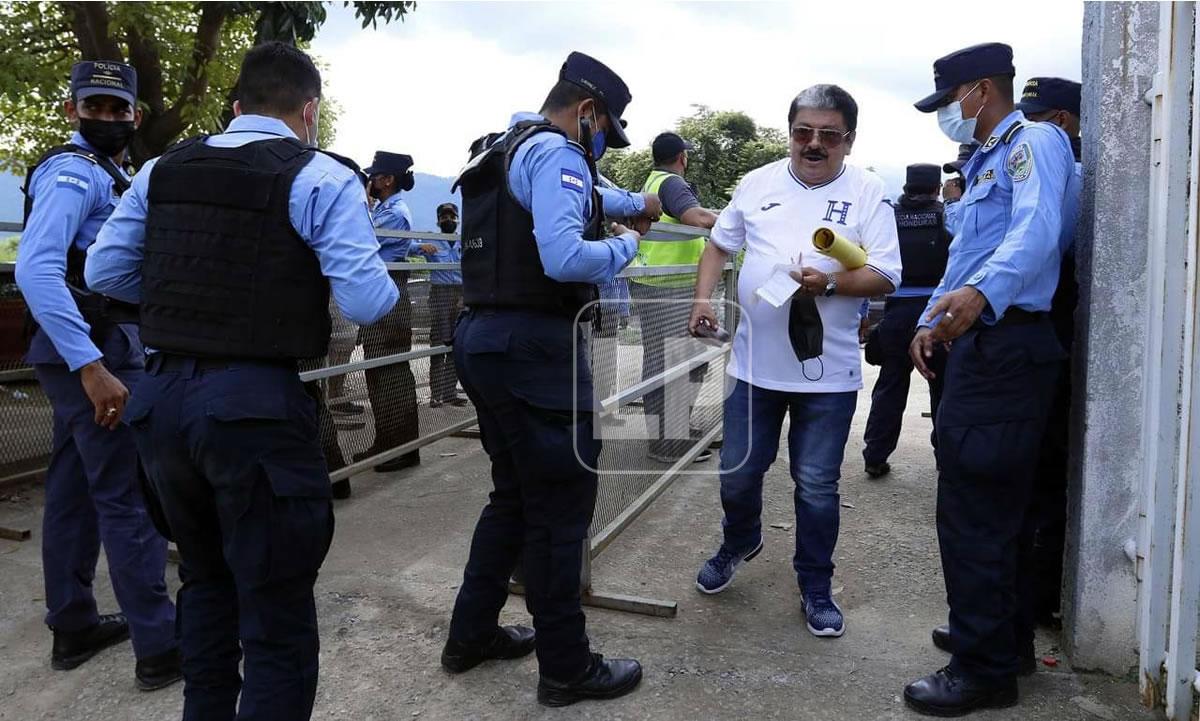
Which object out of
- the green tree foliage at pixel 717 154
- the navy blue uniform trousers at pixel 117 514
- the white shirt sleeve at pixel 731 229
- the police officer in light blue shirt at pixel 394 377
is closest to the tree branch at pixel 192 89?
the police officer in light blue shirt at pixel 394 377

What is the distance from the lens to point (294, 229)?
209 cm

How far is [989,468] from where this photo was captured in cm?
268

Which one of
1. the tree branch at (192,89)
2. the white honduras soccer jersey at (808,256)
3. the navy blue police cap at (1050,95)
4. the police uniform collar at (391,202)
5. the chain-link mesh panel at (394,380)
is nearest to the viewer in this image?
the white honduras soccer jersey at (808,256)

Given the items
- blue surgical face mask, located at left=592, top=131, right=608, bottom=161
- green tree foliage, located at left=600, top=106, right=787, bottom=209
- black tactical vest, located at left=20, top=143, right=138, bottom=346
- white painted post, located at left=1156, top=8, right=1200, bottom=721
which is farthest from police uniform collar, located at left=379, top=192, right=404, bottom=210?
green tree foliage, located at left=600, top=106, right=787, bottom=209

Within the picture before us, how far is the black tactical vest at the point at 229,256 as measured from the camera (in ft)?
6.76

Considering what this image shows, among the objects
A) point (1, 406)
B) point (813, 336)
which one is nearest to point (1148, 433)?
point (813, 336)

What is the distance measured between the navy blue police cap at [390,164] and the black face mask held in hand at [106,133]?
11.6 feet

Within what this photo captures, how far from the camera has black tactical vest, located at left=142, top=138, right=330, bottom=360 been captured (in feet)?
6.76

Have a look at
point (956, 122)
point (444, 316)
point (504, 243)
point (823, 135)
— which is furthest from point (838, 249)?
point (444, 316)

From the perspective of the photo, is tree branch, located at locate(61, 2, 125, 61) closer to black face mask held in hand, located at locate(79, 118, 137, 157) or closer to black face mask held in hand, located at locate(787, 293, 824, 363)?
black face mask held in hand, located at locate(79, 118, 137, 157)

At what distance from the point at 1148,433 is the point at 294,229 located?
8.58 ft

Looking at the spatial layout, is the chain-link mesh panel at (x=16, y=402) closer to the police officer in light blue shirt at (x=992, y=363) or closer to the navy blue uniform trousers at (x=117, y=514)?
the navy blue uniform trousers at (x=117, y=514)

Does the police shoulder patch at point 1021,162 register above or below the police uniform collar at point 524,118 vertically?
below

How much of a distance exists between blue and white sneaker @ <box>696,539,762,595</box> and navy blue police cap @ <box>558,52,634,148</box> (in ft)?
6.21
